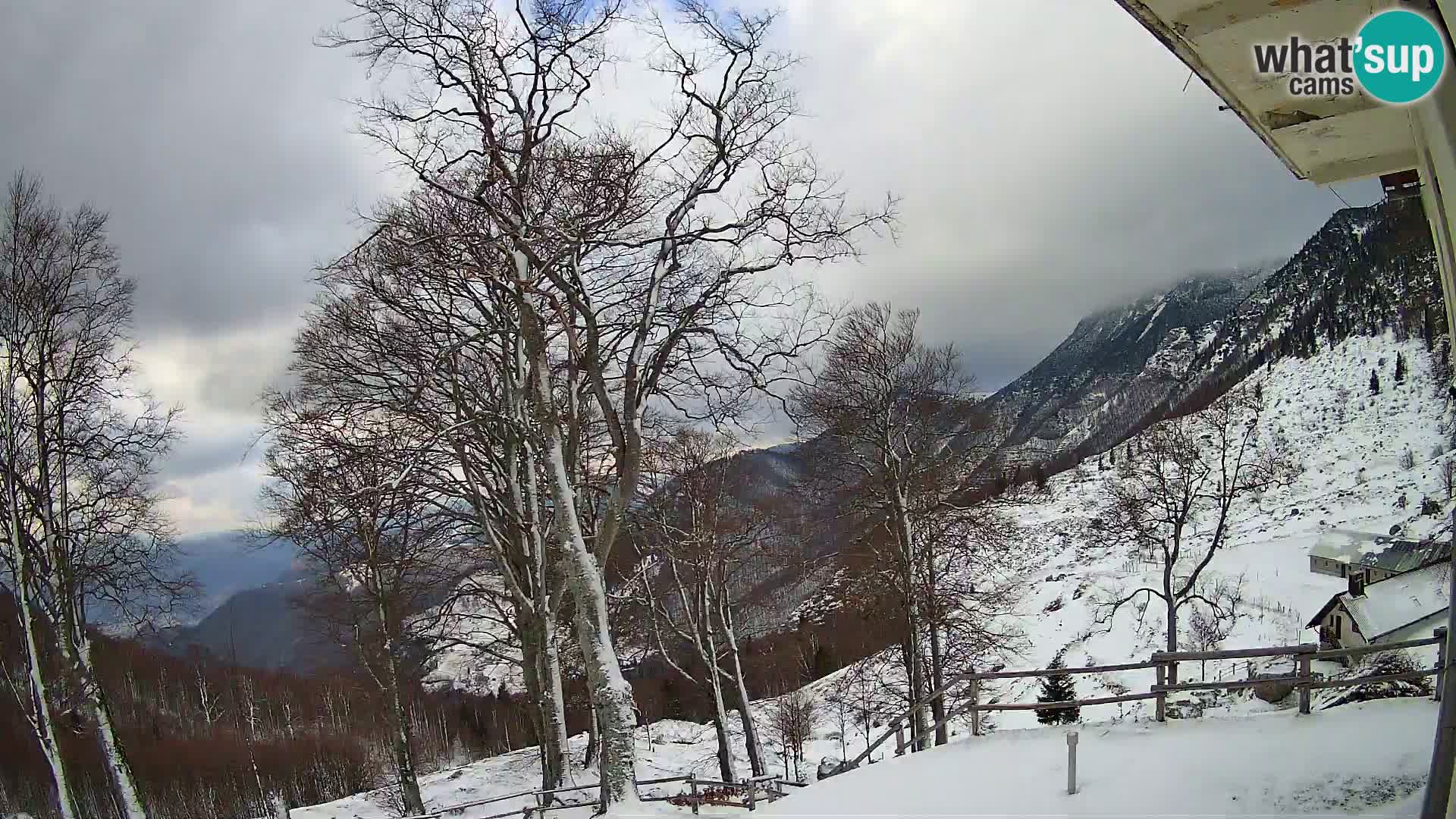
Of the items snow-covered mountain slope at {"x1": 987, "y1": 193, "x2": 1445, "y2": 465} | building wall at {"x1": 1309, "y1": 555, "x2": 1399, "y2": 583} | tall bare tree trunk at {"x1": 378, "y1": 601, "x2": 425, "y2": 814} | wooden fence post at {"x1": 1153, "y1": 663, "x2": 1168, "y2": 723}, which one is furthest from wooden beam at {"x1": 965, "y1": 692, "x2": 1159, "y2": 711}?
snow-covered mountain slope at {"x1": 987, "y1": 193, "x2": 1445, "y2": 465}

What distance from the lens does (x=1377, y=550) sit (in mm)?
35969

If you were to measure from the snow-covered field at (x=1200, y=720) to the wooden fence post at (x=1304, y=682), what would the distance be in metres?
0.15

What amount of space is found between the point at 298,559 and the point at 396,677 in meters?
2.99

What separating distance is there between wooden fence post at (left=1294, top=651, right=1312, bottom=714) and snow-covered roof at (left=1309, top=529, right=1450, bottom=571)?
27.8 meters

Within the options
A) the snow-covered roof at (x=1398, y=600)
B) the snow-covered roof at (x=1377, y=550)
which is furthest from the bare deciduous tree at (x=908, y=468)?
the snow-covered roof at (x=1377, y=550)

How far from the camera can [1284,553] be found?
1750 inches

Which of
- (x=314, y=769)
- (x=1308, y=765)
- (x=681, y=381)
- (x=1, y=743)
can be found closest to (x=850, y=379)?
(x=681, y=381)

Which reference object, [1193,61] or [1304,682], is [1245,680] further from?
[1193,61]

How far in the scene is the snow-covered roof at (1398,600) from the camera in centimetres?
2361

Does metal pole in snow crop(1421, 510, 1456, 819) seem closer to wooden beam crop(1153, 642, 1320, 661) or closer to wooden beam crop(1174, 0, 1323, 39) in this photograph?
wooden beam crop(1174, 0, 1323, 39)

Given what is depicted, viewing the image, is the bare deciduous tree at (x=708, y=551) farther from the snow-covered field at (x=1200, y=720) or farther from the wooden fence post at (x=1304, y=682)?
the wooden fence post at (x=1304, y=682)

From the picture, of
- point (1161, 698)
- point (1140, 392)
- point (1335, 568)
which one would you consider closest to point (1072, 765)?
point (1161, 698)

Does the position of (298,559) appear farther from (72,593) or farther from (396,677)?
(72,593)

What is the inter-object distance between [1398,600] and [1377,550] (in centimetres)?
1364
